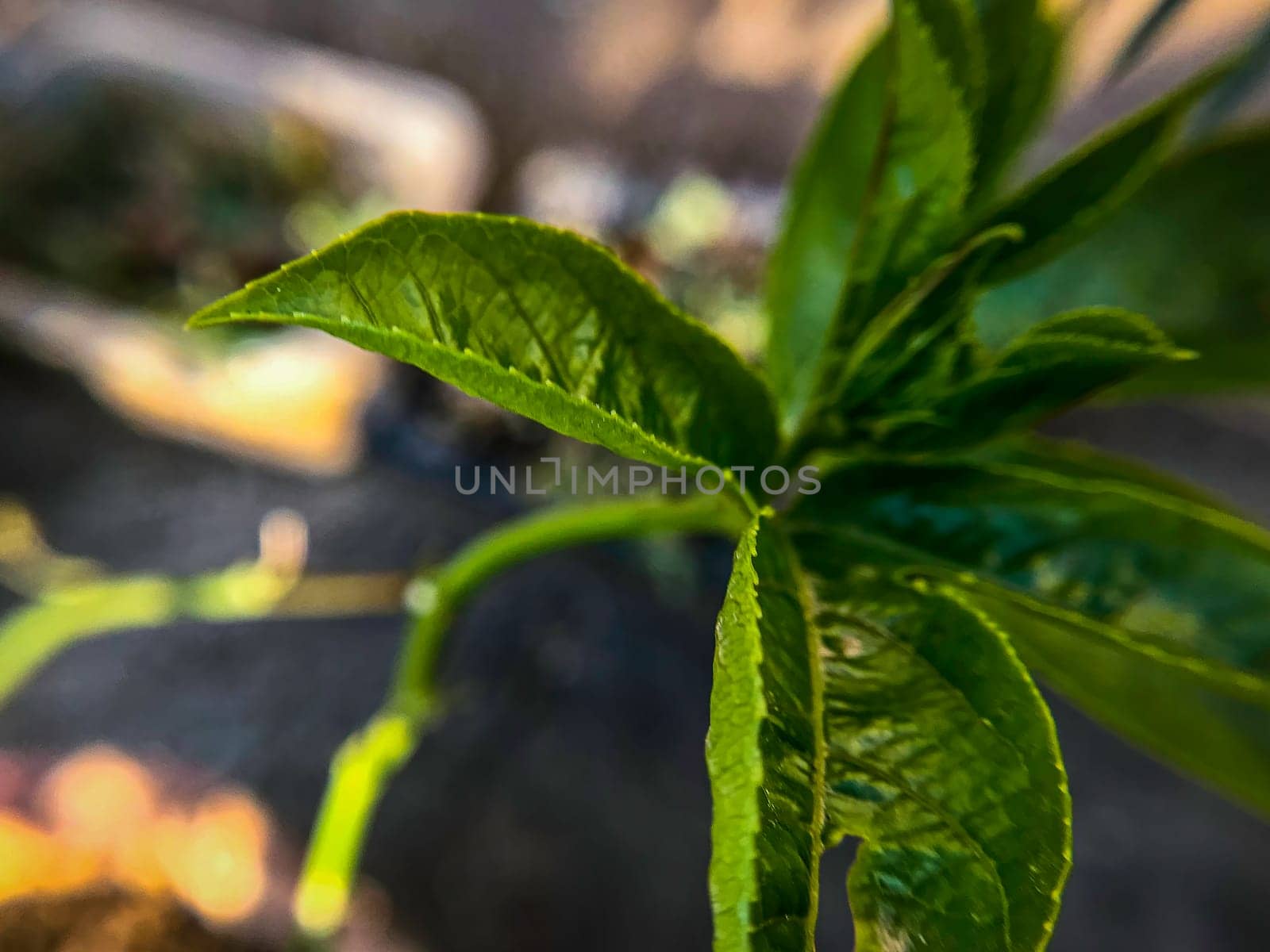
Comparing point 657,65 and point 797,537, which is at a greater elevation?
point 657,65

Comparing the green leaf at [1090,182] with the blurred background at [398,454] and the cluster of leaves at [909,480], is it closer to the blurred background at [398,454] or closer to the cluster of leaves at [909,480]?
the cluster of leaves at [909,480]

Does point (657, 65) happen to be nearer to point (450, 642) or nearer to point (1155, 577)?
point (450, 642)

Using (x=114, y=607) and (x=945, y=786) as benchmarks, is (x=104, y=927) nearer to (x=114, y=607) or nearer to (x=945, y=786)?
(x=114, y=607)

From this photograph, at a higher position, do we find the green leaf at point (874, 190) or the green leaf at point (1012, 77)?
the green leaf at point (1012, 77)

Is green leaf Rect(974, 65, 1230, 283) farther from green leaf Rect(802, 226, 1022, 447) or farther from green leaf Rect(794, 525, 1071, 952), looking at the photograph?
green leaf Rect(794, 525, 1071, 952)

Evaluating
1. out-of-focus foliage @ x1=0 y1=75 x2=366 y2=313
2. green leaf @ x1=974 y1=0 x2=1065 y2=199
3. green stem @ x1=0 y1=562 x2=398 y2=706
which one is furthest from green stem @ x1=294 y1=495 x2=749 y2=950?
out-of-focus foliage @ x1=0 y1=75 x2=366 y2=313

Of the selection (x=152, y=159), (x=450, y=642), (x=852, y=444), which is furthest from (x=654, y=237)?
(x=852, y=444)

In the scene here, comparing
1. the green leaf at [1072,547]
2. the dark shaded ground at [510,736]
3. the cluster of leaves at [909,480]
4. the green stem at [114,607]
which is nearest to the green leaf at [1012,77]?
the cluster of leaves at [909,480]
